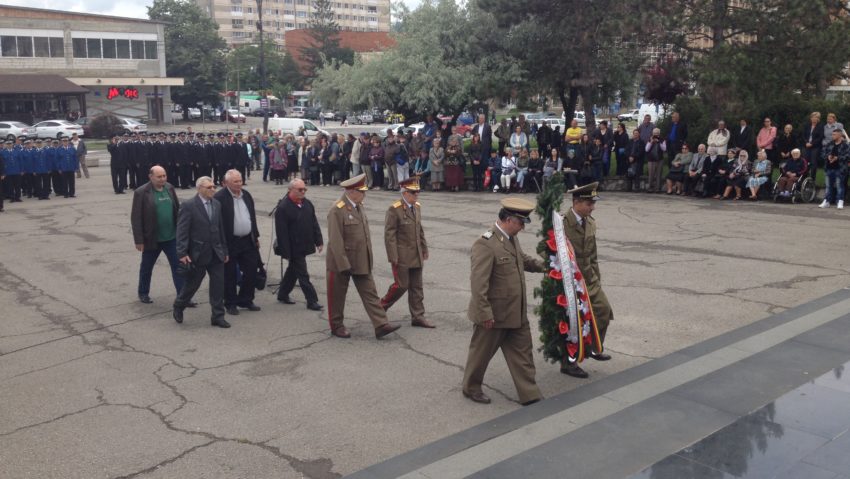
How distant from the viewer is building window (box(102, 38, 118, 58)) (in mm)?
66806

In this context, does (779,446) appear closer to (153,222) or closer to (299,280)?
(299,280)

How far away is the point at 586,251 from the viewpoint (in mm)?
7398

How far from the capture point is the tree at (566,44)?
81.9 feet

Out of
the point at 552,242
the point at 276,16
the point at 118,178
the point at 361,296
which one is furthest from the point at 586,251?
the point at 276,16

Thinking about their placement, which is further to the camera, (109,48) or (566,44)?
(109,48)

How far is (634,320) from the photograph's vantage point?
921 centimetres

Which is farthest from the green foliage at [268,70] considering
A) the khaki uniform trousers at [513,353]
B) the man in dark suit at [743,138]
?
the khaki uniform trousers at [513,353]

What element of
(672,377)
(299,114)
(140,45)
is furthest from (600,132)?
(299,114)

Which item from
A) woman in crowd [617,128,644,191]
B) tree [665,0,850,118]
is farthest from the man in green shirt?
tree [665,0,850,118]

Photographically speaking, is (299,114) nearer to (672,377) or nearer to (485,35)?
(485,35)

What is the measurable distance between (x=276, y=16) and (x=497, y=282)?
6232 inches

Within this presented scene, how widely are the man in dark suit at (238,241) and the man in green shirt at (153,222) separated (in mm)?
902

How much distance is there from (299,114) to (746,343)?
76.3 metres

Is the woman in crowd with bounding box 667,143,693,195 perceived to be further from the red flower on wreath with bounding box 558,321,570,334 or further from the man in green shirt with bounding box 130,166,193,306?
the red flower on wreath with bounding box 558,321,570,334
